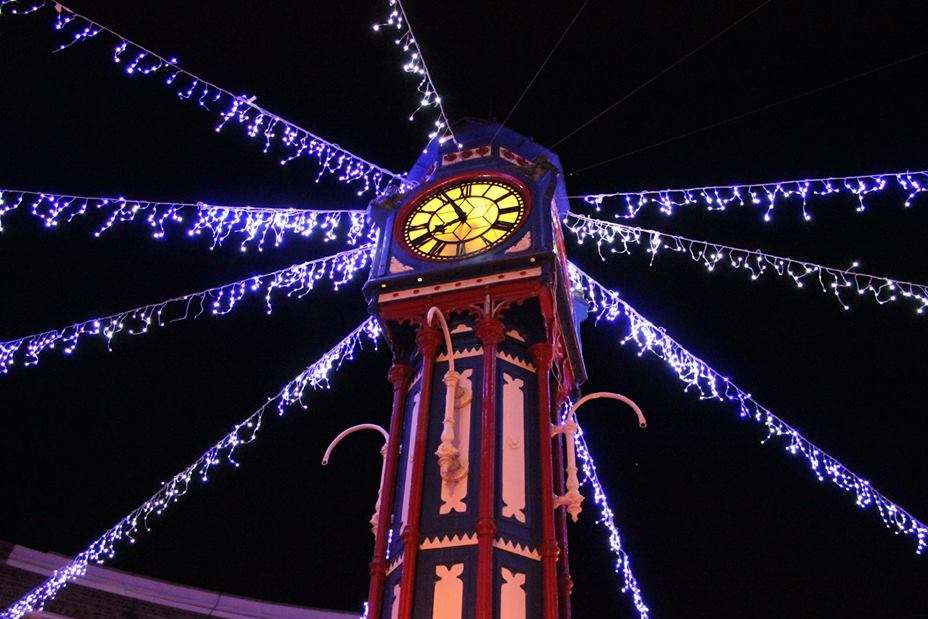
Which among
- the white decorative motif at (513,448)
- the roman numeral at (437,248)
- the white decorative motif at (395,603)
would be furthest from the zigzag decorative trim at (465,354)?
the white decorative motif at (395,603)

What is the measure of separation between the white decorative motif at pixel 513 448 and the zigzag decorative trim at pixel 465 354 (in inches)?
13.7

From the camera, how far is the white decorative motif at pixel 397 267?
918 cm

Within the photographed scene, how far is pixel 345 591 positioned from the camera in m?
15.9

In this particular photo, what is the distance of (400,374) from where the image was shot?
8.87m

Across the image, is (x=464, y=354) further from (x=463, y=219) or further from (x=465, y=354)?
(x=463, y=219)

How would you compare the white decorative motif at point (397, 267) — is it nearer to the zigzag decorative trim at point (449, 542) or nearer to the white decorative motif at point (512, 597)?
the zigzag decorative trim at point (449, 542)

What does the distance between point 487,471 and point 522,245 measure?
255cm

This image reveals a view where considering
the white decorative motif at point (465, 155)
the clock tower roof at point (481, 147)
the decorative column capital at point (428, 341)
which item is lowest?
the decorative column capital at point (428, 341)

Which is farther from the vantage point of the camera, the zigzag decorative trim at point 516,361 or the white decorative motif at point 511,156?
the white decorative motif at point 511,156

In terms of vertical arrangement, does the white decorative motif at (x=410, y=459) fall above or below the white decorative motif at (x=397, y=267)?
below

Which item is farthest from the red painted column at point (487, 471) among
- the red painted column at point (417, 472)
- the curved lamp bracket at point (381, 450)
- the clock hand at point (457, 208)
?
the clock hand at point (457, 208)

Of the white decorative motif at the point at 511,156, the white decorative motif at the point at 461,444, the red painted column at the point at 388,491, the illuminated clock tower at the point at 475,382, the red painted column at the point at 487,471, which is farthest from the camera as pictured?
the white decorative motif at the point at 511,156

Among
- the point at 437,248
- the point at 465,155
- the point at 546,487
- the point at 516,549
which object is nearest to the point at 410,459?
the point at 546,487

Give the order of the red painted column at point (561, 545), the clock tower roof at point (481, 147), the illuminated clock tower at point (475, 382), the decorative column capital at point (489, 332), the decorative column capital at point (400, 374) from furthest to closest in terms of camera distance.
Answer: the clock tower roof at point (481, 147) → the decorative column capital at point (400, 374) → the decorative column capital at point (489, 332) → the red painted column at point (561, 545) → the illuminated clock tower at point (475, 382)
